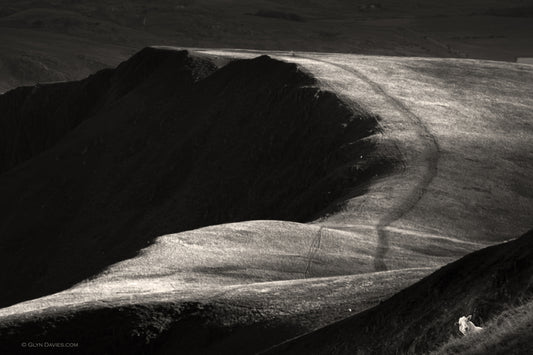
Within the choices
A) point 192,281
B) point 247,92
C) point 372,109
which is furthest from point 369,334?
point 247,92

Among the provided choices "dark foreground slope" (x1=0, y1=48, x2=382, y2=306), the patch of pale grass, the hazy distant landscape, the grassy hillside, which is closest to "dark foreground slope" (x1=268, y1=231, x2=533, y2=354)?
the hazy distant landscape

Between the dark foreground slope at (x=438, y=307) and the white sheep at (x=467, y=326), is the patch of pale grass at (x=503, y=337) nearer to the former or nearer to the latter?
the white sheep at (x=467, y=326)

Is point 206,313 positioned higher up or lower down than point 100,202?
higher up

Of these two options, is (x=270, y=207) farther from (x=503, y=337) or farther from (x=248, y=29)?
(x=248, y=29)

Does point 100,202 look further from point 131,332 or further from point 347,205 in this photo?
point 131,332

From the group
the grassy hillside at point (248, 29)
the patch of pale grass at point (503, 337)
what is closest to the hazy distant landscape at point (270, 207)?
the patch of pale grass at point (503, 337)

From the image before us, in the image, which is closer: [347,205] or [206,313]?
[206,313]
